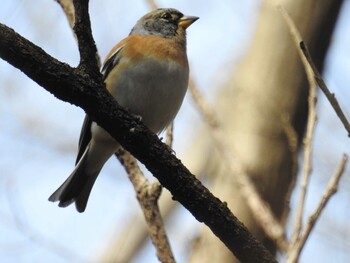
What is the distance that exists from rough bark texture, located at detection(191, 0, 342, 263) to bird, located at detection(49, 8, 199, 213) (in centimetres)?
76

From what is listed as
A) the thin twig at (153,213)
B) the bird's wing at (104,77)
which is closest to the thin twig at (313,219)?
the thin twig at (153,213)

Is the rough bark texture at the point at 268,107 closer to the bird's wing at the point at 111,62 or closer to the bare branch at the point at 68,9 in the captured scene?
the bird's wing at the point at 111,62

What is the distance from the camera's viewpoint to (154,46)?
4.95 m

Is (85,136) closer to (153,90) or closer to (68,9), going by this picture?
(153,90)

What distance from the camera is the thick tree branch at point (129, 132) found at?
9.43 feet

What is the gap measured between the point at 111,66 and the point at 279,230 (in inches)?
72.3

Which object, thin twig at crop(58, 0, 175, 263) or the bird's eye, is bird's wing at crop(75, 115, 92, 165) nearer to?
thin twig at crop(58, 0, 175, 263)

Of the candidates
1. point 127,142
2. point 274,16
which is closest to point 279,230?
point 127,142

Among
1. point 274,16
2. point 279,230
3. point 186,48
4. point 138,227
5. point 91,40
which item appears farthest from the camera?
point 138,227

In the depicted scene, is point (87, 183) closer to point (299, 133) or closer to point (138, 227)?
point (299, 133)

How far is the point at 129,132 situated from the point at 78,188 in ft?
6.33

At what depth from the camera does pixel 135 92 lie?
464cm

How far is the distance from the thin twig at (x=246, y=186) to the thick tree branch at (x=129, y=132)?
43 centimetres

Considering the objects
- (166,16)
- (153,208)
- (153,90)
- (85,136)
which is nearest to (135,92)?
(153,90)
